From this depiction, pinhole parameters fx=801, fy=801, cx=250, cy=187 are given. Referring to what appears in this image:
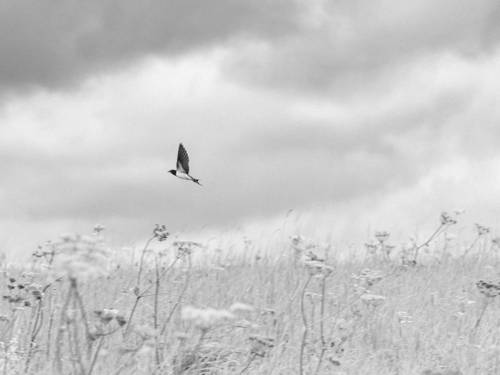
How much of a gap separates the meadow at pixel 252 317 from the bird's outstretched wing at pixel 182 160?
21.2 inches

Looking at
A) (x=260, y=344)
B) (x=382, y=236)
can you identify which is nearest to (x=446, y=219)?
(x=382, y=236)

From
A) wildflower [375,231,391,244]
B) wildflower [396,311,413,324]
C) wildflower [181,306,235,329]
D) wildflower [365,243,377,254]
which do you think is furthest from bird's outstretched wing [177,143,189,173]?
wildflower [365,243,377,254]

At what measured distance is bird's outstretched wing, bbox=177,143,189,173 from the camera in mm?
5129

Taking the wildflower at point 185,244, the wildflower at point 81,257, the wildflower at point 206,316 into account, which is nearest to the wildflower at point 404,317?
the wildflower at point 185,244

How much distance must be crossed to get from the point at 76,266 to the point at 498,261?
8.00 metres

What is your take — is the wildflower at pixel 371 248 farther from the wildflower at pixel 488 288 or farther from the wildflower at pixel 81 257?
the wildflower at pixel 81 257

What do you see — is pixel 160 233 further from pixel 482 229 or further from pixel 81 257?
pixel 482 229

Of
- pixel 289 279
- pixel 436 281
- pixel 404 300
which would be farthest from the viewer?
pixel 436 281

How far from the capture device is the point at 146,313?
6.21 metres

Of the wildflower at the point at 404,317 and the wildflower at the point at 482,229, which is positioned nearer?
the wildflower at the point at 404,317

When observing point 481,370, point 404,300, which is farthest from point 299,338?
point 404,300

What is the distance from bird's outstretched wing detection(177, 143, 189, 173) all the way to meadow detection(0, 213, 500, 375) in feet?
1.76

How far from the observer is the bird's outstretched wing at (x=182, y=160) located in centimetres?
513

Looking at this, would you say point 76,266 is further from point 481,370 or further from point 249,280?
→ point 249,280
